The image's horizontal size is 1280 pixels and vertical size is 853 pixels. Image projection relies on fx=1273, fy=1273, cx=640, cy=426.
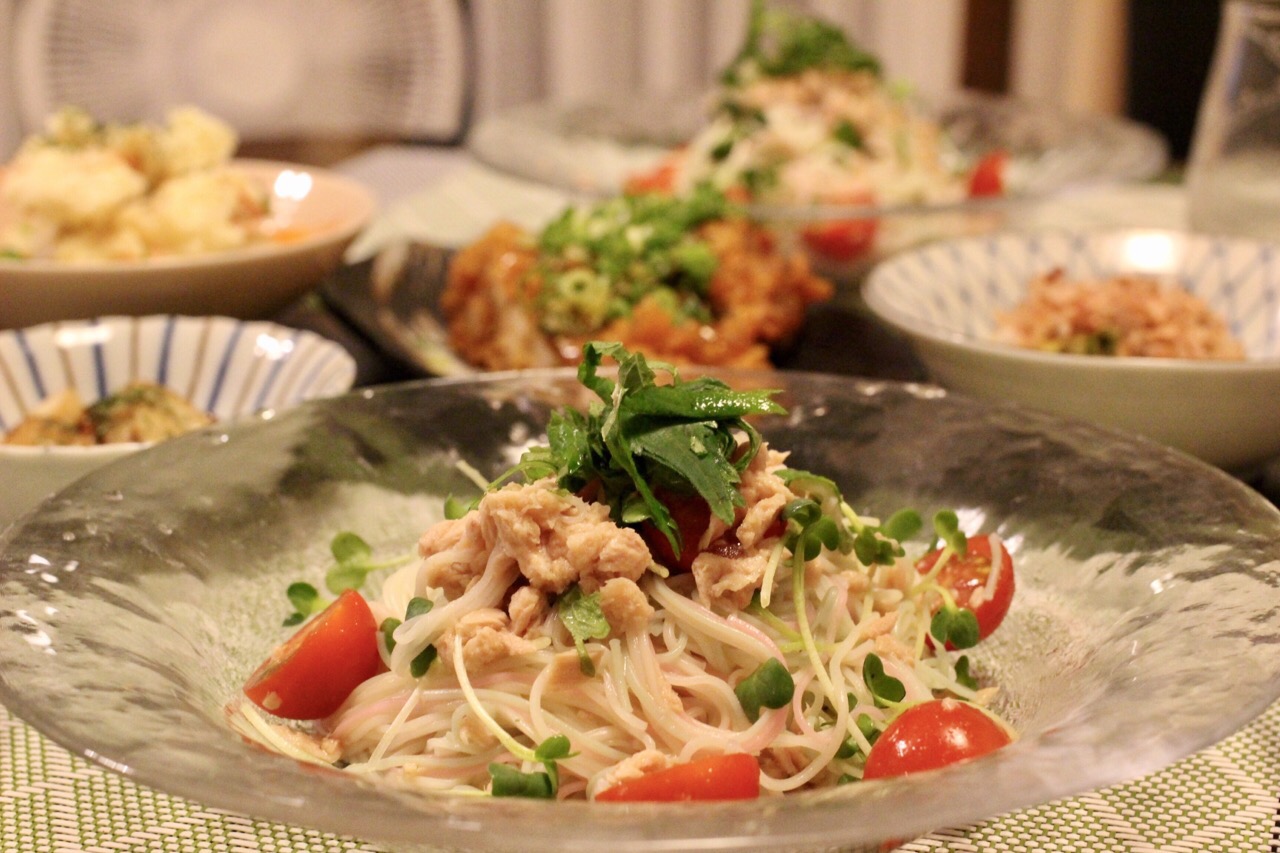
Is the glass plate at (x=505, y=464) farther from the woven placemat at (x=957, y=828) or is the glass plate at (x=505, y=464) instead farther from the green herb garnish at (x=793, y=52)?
the green herb garnish at (x=793, y=52)

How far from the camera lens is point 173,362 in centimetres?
242

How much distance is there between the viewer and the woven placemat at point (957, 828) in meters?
1.38

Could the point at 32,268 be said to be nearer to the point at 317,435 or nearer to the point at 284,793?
the point at 317,435

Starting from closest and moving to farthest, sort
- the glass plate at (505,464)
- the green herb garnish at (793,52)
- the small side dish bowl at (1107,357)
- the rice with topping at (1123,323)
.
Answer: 1. the glass plate at (505,464)
2. the small side dish bowl at (1107,357)
3. the rice with topping at (1123,323)
4. the green herb garnish at (793,52)

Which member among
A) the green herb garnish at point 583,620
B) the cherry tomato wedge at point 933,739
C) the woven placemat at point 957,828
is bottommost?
the woven placemat at point 957,828

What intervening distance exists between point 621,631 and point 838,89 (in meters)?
2.93

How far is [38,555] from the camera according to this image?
134cm

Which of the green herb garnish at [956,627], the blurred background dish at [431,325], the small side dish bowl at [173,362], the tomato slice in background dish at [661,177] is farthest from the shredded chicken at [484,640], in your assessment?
the tomato slice in background dish at [661,177]

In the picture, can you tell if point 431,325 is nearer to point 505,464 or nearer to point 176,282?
point 176,282

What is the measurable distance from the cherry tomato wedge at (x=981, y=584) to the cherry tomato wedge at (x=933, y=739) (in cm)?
24

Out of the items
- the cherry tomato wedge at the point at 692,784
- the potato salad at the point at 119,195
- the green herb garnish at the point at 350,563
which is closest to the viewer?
the cherry tomato wedge at the point at 692,784

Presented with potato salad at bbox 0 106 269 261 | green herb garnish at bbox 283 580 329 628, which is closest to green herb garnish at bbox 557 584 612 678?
green herb garnish at bbox 283 580 329 628

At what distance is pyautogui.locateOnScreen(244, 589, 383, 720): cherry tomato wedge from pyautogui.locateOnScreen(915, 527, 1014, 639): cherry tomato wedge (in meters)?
0.70

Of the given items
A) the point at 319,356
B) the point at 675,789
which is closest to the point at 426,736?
the point at 675,789
